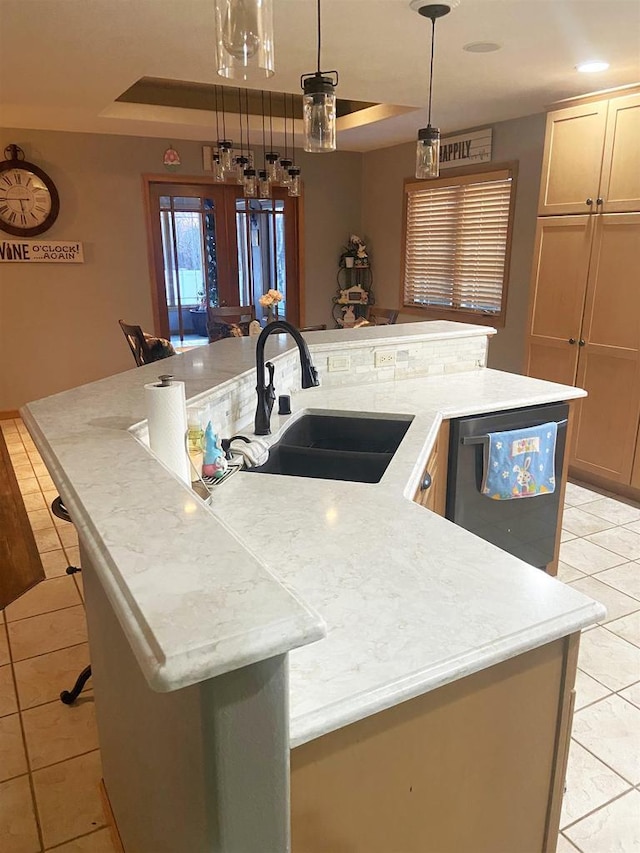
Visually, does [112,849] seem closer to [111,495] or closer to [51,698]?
[51,698]

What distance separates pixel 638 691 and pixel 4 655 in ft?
7.79

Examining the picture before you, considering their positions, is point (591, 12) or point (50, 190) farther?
point (50, 190)

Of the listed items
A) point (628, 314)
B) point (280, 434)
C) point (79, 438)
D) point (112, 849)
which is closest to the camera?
point (79, 438)

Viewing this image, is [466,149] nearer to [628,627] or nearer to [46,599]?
[628,627]

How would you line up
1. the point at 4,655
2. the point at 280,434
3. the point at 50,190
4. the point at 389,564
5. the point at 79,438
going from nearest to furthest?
the point at 389,564
the point at 79,438
the point at 280,434
the point at 4,655
the point at 50,190

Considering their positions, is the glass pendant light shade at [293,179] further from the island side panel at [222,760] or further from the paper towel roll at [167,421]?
the island side panel at [222,760]

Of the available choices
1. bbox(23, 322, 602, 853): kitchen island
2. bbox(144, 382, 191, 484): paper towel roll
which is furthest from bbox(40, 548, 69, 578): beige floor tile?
bbox(144, 382, 191, 484): paper towel roll

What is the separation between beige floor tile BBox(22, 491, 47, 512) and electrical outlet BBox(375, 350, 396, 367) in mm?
2271

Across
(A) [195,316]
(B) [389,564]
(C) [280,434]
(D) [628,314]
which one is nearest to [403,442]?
(C) [280,434]

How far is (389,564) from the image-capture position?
1.23 meters

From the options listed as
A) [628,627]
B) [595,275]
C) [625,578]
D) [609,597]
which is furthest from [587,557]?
[595,275]

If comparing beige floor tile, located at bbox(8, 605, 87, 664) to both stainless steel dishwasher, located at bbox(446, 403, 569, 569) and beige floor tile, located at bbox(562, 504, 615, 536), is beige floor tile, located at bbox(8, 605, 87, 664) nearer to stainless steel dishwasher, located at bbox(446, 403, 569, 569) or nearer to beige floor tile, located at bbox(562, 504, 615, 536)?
stainless steel dishwasher, located at bbox(446, 403, 569, 569)

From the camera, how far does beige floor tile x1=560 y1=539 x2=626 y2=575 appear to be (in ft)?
10.2

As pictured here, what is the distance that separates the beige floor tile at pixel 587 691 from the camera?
2.17m
